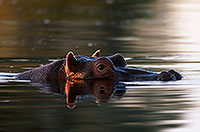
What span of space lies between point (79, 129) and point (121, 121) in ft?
2.12

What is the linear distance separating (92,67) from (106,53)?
210 inches

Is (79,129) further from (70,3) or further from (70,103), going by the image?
(70,3)

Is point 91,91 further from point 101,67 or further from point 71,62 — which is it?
point 71,62

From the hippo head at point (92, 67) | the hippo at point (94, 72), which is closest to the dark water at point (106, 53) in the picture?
the hippo at point (94, 72)

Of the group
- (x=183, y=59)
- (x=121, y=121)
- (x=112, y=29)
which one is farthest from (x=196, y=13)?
(x=121, y=121)

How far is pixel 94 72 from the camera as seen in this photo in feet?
35.2

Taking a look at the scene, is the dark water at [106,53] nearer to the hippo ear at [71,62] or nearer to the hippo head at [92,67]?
the hippo head at [92,67]

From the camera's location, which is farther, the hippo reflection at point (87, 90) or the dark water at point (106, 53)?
the hippo reflection at point (87, 90)

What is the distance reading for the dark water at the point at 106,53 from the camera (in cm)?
779

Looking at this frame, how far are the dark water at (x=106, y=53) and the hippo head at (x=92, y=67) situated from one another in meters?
0.42

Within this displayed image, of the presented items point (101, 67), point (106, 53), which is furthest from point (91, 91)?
point (106, 53)

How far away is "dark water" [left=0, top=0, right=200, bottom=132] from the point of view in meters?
7.79

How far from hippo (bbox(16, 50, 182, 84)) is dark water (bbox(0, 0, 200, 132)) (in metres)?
0.20

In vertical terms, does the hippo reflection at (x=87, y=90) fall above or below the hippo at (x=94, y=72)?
below
